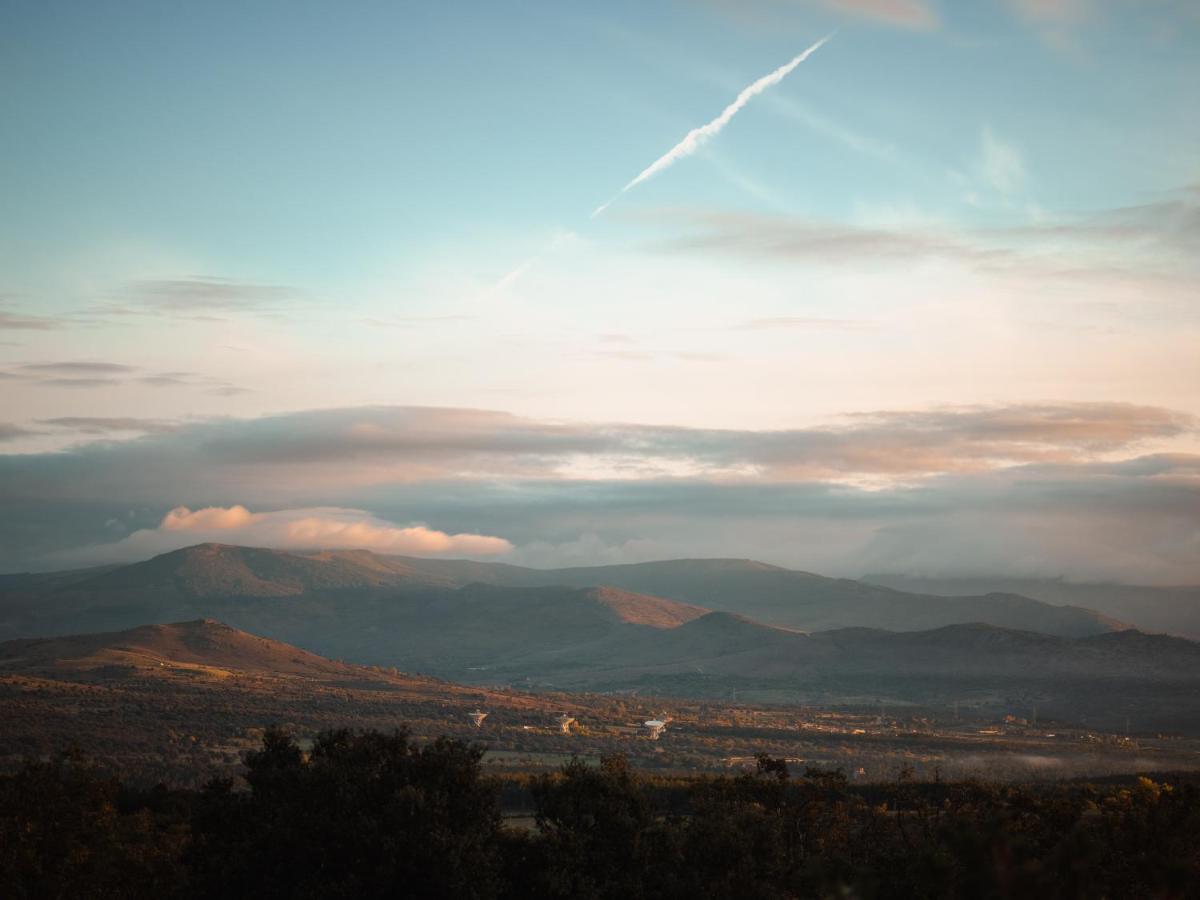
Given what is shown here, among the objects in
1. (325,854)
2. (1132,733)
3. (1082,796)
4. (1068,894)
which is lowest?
(1132,733)

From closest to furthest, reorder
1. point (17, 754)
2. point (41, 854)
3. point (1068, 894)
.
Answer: point (1068, 894)
point (41, 854)
point (17, 754)

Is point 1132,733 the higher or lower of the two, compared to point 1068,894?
lower

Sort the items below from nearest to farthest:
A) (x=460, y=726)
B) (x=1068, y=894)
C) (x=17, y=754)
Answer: (x=1068, y=894) < (x=17, y=754) < (x=460, y=726)

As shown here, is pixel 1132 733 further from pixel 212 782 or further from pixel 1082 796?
pixel 212 782

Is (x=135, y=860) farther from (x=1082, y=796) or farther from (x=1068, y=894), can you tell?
(x=1082, y=796)

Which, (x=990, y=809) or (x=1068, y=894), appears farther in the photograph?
(x=990, y=809)

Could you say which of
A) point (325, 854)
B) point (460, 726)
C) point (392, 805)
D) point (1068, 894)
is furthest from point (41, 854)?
point (460, 726)

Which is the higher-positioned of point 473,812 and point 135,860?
point 473,812

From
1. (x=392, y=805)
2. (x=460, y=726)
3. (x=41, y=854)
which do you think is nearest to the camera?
(x=392, y=805)

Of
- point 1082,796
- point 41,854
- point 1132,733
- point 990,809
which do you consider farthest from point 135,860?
point 1132,733
